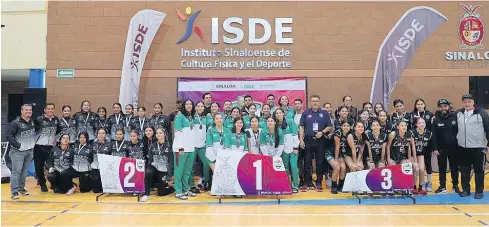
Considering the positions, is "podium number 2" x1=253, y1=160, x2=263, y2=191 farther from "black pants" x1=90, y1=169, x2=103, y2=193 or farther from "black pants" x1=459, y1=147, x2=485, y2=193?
"black pants" x1=459, y1=147, x2=485, y2=193

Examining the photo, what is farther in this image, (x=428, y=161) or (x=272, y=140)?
(x=428, y=161)

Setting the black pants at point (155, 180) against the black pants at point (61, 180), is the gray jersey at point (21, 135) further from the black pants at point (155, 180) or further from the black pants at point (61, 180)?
the black pants at point (155, 180)

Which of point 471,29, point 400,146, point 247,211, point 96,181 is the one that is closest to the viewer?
point 247,211

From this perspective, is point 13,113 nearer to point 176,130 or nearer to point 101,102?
point 101,102

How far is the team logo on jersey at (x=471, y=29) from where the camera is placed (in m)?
9.48

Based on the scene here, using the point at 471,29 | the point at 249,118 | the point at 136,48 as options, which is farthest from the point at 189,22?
the point at 471,29

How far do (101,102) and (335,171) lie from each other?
5.73m

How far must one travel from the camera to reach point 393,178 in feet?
21.2

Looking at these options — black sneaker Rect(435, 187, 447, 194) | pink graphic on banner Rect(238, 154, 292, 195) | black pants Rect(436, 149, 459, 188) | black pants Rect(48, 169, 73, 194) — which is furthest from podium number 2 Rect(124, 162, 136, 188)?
black pants Rect(436, 149, 459, 188)

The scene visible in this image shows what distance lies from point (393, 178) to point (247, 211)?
2528 millimetres

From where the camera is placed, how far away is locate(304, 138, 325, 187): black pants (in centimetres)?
722

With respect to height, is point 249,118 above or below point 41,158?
above

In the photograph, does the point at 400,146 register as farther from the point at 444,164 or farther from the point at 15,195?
A: the point at 15,195

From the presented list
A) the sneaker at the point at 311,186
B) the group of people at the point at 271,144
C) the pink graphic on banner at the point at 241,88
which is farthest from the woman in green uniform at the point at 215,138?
the pink graphic on banner at the point at 241,88
